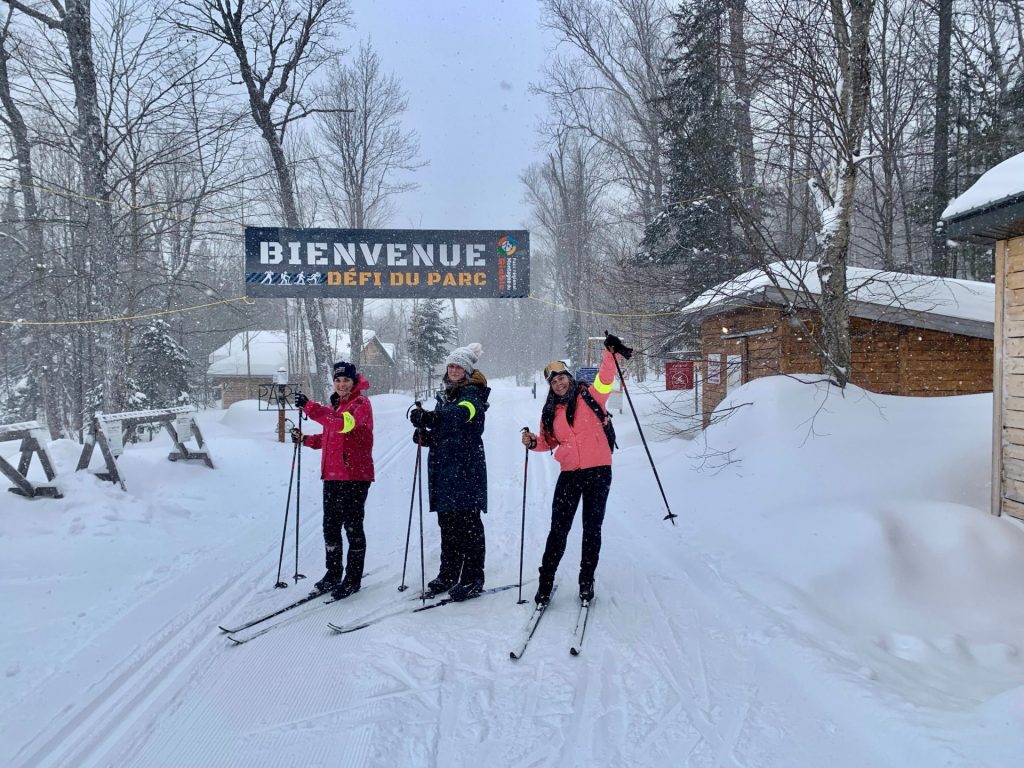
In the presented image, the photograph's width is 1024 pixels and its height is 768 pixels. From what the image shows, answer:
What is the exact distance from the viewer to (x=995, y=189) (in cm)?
426

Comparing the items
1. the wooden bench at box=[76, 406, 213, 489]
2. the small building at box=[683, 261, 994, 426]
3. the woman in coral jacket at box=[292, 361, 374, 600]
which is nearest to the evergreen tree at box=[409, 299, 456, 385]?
the wooden bench at box=[76, 406, 213, 489]

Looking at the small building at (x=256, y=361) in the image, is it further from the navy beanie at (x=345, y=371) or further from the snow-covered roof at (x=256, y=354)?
the navy beanie at (x=345, y=371)

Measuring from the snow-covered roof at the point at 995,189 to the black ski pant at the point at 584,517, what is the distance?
3394mm

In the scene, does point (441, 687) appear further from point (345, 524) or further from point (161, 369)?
point (161, 369)

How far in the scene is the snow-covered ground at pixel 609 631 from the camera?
254 centimetres

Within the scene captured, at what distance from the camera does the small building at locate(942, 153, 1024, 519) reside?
14.3 ft

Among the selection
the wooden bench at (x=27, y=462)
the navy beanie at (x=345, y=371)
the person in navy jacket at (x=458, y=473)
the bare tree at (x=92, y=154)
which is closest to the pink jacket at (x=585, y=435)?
the person in navy jacket at (x=458, y=473)

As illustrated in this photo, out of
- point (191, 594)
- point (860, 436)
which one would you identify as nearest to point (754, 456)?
point (860, 436)

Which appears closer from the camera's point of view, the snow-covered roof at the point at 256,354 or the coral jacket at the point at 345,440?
the coral jacket at the point at 345,440

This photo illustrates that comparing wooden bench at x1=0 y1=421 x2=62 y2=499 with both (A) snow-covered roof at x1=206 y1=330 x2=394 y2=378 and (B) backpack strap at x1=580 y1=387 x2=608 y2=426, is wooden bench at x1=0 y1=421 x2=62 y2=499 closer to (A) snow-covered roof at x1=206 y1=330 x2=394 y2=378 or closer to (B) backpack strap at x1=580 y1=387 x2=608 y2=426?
(B) backpack strap at x1=580 y1=387 x2=608 y2=426

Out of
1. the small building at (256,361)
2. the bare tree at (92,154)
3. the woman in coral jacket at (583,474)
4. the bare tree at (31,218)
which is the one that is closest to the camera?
the woman in coral jacket at (583,474)

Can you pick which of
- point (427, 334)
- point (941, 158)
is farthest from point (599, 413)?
point (427, 334)

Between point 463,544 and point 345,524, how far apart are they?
0.87 metres

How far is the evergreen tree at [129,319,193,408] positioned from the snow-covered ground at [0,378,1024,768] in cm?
1863
